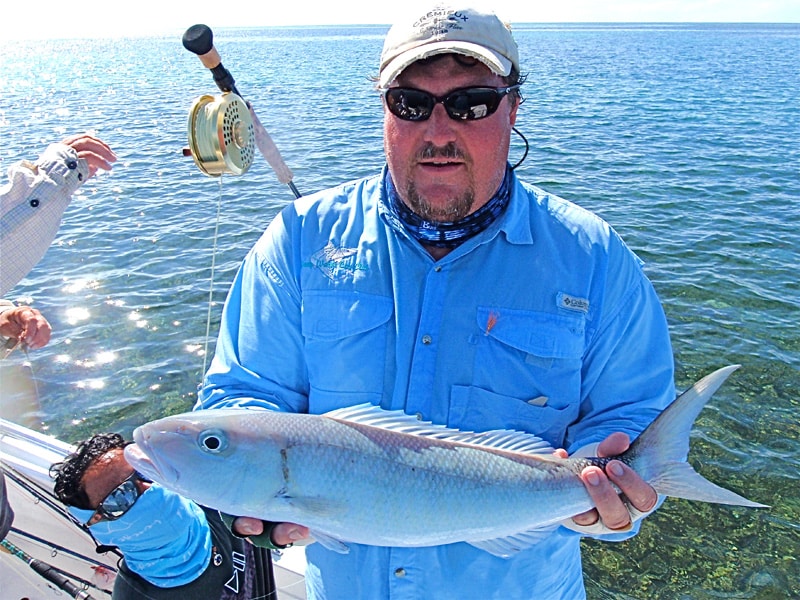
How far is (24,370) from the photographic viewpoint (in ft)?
30.1

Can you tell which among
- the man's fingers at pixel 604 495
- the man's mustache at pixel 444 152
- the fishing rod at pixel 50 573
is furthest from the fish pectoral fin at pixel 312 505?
the fishing rod at pixel 50 573

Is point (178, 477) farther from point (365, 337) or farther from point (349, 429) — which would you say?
point (365, 337)

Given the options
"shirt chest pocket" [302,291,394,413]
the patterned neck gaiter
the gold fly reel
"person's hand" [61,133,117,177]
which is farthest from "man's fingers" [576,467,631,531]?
"person's hand" [61,133,117,177]

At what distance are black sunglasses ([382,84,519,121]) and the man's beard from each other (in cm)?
14

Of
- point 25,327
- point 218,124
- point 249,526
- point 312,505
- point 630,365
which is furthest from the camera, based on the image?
point 25,327

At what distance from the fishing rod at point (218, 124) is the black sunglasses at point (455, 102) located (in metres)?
1.62

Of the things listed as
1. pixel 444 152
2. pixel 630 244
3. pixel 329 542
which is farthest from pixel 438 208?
pixel 630 244

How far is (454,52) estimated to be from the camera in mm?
2654

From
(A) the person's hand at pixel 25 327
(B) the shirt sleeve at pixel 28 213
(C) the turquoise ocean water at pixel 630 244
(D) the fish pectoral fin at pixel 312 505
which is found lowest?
(C) the turquoise ocean water at pixel 630 244

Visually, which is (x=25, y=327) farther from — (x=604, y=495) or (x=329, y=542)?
(x=604, y=495)

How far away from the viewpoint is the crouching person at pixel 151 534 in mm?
3467

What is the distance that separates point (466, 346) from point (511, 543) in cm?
80

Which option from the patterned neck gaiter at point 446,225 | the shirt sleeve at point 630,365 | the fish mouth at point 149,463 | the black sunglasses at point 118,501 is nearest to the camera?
the fish mouth at point 149,463

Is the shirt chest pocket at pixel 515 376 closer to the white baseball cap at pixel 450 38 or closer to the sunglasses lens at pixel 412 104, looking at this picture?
the sunglasses lens at pixel 412 104
